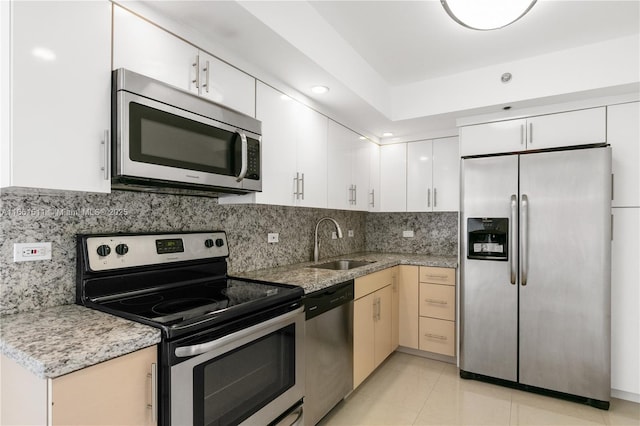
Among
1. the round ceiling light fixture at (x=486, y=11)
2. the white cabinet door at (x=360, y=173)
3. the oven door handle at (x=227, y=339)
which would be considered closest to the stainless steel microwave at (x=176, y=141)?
the oven door handle at (x=227, y=339)

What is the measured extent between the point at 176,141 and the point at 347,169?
1805 millimetres

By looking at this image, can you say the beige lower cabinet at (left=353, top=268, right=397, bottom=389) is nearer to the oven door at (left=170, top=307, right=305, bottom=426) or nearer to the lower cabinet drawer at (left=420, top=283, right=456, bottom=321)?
the lower cabinet drawer at (left=420, top=283, right=456, bottom=321)

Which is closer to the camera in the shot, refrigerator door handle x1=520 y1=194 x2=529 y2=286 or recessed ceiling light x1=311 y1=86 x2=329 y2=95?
recessed ceiling light x1=311 y1=86 x2=329 y2=95

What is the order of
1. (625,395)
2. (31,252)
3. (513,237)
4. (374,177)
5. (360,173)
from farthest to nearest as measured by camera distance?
(374,177) < (360,173) < (513,237) < (625,395) < (31,252)

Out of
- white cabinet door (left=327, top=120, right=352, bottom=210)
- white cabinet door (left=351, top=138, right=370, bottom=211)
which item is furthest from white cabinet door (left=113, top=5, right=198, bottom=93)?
white cabinet door (left=351, top=138, right=370, bottom=211)

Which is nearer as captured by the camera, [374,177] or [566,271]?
[566,271]

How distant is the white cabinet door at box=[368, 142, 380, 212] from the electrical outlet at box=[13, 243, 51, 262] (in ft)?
8.77

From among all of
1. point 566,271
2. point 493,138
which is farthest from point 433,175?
point 566,271

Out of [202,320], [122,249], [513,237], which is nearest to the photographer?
[202,320]

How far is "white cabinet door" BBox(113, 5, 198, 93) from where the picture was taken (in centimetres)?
138

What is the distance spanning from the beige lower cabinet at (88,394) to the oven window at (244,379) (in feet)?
0.59

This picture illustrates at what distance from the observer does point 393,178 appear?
3734mm

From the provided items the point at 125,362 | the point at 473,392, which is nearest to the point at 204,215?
the point at 125,362

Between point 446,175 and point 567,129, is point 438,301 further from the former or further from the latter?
point 567,129
